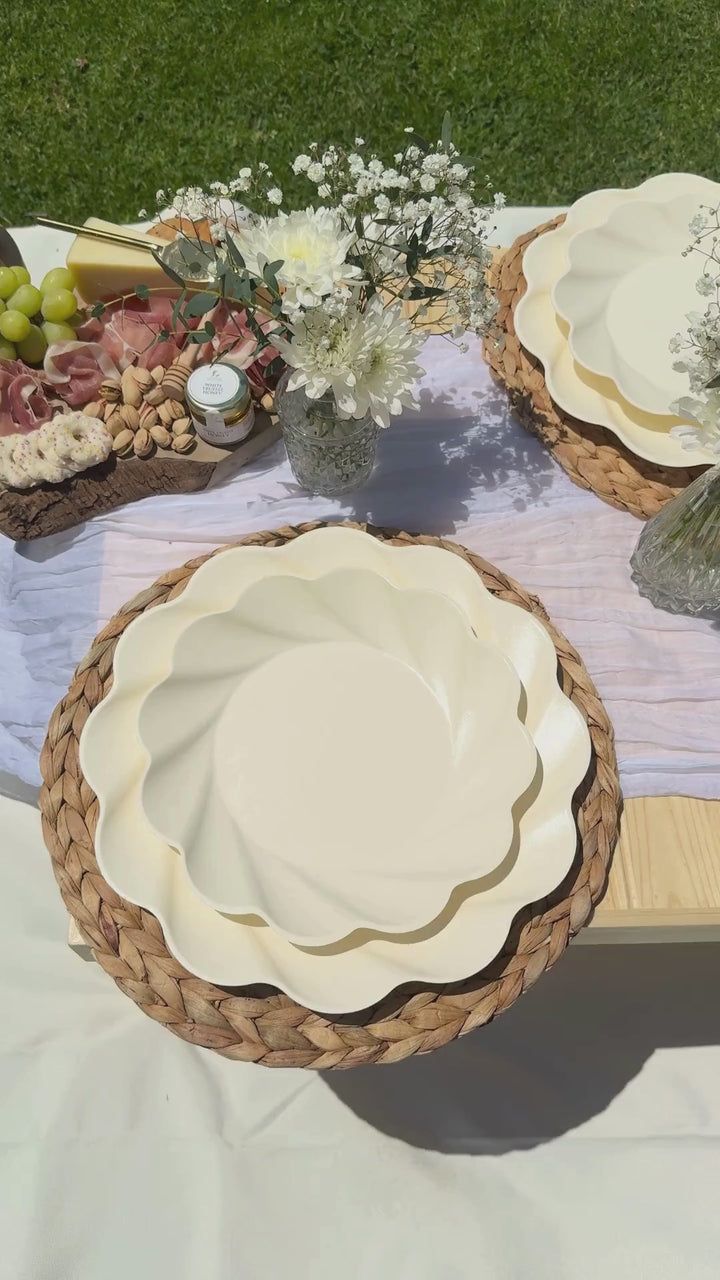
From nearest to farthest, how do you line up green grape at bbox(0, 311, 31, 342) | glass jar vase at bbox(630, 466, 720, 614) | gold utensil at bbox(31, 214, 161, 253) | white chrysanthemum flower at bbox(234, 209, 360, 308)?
white chrysanthemum flower at bbox(234, 209, 360, 308) < glass jar vase at bbox(630, 466, 720, 614) < gold utensil at bbox(31, 214, 161, 253) < green grape at bbox(0, 311, 31, 342)

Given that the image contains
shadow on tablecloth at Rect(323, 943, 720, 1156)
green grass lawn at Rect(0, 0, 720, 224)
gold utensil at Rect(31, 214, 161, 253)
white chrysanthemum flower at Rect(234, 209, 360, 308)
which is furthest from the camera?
green grass lawn at Rect(0, 0, 720, 224)

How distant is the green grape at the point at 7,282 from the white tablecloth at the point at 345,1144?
0.66 m

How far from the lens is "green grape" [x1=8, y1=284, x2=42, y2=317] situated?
3.36 ft

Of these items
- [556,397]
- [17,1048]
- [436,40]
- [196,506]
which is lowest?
[17,1048]

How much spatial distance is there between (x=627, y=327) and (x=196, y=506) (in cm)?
52

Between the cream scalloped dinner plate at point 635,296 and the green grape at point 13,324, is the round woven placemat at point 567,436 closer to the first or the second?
the cream scalloped dinner plate at point 635,296

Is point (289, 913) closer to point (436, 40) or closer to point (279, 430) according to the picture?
point (279, 430)

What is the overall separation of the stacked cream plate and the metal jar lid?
0.31 meters

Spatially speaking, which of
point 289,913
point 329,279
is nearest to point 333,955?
point 289,913

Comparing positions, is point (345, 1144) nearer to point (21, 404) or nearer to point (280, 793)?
point (280, 793)

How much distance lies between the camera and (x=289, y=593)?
798mm

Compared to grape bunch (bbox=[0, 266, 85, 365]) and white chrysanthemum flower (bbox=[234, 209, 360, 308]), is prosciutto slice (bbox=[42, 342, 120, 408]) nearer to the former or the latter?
grape bunch (bbox=[0, 266, 85, 365])

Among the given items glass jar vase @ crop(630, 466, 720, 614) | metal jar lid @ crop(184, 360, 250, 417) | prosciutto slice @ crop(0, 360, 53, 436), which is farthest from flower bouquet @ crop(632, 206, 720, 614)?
prosciutto slice @ crop(0, 360, 53, 436)

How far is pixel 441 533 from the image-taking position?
1017 mm
